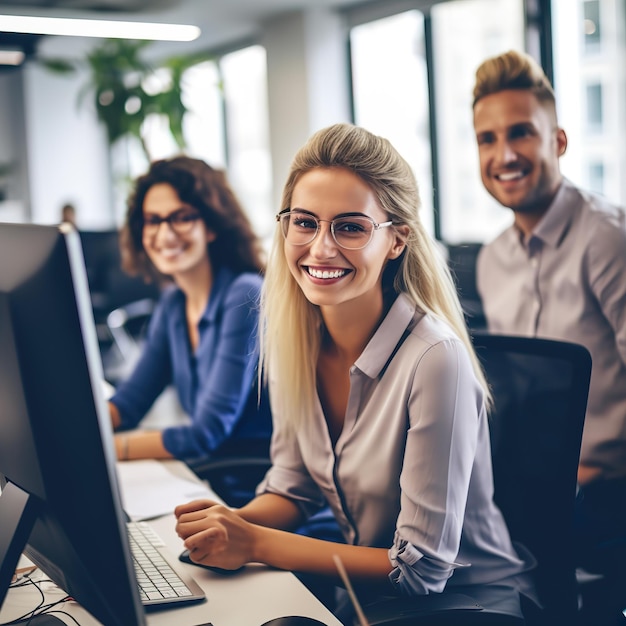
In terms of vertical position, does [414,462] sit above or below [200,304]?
below

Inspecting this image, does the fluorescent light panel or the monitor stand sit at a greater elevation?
the fluorescent light panel

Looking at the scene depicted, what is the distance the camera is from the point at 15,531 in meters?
0.96

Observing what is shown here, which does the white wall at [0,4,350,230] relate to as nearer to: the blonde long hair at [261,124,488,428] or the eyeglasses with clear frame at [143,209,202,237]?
the eyeglasses with clear frame at [143,209,202,237]

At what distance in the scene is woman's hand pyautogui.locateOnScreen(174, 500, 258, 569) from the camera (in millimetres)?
1248

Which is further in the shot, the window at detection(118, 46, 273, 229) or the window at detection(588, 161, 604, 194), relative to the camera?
the window at detection(118, 46, 273, 229)

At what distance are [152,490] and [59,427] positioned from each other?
34.7 inches

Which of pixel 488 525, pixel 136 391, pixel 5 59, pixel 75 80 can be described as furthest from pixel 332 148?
pixel 75 80

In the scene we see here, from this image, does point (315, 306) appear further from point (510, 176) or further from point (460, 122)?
point (460, 122)

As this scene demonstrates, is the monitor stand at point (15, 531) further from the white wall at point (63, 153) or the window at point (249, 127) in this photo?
the white wall at point (63, 153)

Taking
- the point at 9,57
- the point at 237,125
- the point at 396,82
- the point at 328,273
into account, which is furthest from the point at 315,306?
the point at 237,125

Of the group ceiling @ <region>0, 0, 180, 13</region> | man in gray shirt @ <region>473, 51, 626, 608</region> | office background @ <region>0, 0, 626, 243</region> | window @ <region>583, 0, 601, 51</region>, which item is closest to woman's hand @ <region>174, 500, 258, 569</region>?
man in gray shirt @ <region>473, 51, 626, 608</region>

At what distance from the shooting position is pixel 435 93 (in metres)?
5.70

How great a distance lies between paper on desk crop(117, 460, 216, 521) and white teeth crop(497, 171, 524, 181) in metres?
1.18

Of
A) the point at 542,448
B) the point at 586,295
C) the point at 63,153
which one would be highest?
the point at 63,153
